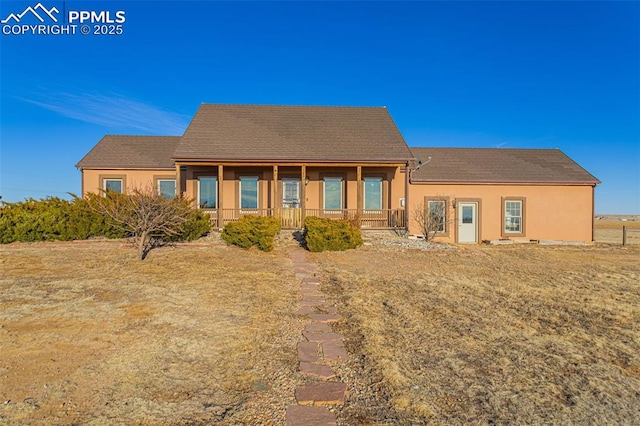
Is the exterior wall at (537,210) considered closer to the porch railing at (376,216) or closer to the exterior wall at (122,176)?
the porch railing at (376,216)

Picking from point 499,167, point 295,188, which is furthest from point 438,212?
point 295,188

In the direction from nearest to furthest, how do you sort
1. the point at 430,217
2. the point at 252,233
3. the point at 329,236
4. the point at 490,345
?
1. the point at 490,345
2. the point at 252,233
3. the point at 329,236
4. the point at 430,217

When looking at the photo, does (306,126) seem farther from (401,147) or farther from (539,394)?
(539,394)

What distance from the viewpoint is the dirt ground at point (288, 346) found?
2.82 meters

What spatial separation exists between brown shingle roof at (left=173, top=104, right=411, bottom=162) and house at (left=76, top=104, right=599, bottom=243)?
1.8 inches

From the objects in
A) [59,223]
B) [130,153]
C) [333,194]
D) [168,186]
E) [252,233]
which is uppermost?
[130,153]

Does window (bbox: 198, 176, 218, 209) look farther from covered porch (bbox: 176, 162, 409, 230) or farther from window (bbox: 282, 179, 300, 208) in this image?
window (bbox: 282, 179, 300, 208)

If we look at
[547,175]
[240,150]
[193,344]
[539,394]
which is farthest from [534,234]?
[193,344]

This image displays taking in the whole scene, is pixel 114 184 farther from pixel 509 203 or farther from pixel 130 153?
pixel 509 203

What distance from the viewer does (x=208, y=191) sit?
54.4 feet

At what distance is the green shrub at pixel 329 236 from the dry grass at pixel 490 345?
249cm

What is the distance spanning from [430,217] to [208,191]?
9.66 metres

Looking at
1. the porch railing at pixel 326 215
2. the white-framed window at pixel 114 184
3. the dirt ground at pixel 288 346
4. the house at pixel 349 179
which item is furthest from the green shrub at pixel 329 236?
the white-framed window at pixel 114 184

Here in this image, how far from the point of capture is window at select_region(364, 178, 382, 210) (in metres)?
16.5
